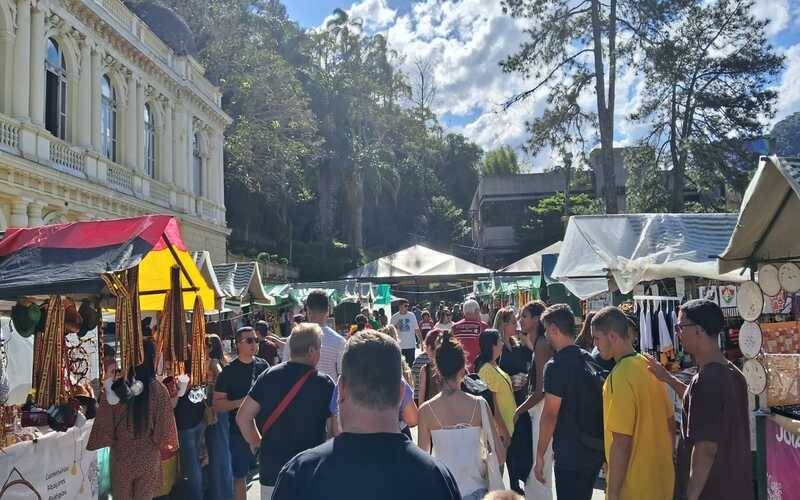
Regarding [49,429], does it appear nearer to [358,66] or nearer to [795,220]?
[795,220]

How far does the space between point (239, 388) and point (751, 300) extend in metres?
4.57

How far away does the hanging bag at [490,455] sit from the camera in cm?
398

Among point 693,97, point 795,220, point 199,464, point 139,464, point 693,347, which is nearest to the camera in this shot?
point 693,347

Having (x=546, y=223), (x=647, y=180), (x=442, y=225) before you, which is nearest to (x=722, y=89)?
(x=647, y=180)

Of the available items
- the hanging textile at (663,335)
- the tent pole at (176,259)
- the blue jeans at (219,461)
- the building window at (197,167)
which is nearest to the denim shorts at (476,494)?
the tent pole at (176,259)

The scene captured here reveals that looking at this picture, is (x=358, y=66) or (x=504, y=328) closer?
(x=504, y=328)

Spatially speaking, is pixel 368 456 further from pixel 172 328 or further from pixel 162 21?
pixel 162 21

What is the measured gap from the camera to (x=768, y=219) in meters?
4.27

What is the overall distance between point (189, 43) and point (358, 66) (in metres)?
23.0

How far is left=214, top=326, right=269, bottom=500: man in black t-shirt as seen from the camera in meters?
6.36

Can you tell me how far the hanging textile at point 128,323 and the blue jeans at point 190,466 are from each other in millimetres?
1506

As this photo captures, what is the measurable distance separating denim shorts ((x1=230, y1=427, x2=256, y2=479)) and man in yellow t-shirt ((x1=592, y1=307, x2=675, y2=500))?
4178 millimetres

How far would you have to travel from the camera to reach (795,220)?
13.8ft

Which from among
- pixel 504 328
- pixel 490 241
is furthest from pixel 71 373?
pixel 490 241
